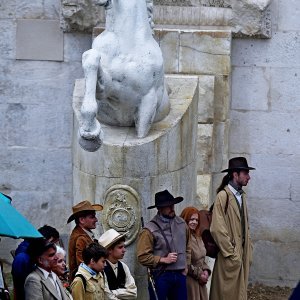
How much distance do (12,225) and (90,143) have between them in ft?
5.57

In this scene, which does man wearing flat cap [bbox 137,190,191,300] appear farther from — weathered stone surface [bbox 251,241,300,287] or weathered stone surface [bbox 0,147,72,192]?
weathered stone surface [bbox 0,147,72,192]

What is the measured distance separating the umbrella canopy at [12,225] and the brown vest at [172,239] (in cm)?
176

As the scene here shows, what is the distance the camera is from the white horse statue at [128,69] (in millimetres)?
10383

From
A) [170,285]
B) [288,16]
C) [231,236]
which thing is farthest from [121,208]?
[288,16]

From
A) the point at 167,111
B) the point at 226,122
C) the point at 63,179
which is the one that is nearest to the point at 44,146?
the point at 63,179

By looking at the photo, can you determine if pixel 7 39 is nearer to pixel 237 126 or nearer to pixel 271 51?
pixel 237 126

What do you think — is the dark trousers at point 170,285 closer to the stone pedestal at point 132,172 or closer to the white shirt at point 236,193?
the stone pedestal at point 132,172

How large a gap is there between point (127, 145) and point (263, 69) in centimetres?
306

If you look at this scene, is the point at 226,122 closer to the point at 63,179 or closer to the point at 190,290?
the point at 63,179

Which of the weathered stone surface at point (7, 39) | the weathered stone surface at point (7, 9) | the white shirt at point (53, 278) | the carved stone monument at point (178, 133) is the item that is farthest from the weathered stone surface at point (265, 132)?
the white shirt at point (53, 278)

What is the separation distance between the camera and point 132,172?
1044cm

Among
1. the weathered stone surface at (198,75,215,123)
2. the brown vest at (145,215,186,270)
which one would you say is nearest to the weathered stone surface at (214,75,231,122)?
Answer: the weathered stone surface at (198,75,215,123)

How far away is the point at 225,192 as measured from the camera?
1088 centimetres

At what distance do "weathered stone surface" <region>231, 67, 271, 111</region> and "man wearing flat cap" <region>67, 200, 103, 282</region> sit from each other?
3483mm
